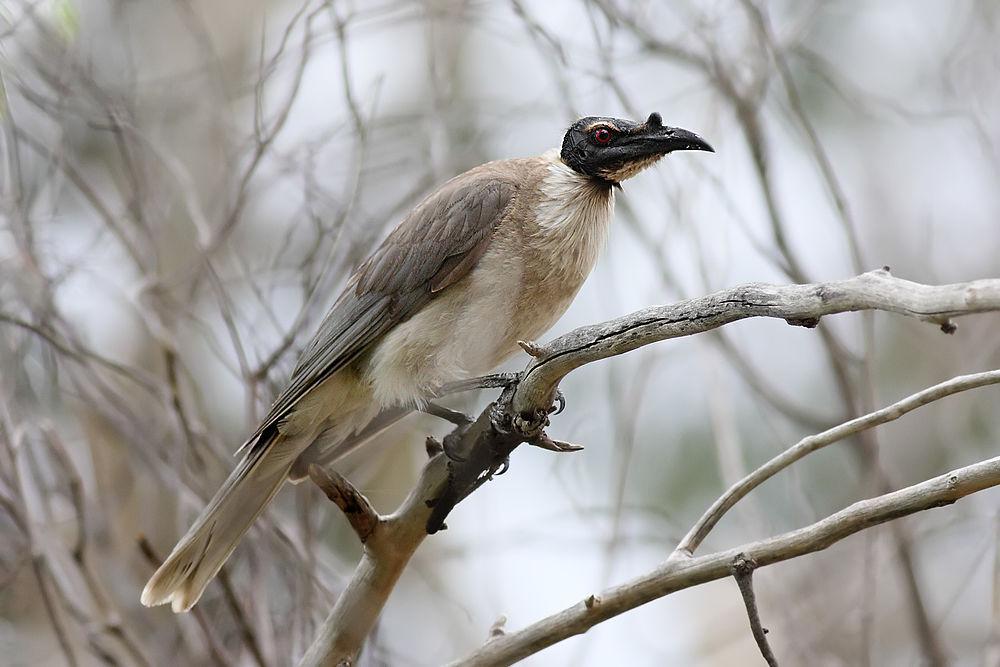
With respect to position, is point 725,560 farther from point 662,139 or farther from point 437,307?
point 662,139

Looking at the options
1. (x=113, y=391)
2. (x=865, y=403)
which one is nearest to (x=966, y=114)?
(x=865, y=403)

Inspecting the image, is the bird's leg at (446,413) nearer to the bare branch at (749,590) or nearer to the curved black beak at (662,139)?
the curved black beak at (662,139)

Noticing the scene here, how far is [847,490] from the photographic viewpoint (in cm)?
625

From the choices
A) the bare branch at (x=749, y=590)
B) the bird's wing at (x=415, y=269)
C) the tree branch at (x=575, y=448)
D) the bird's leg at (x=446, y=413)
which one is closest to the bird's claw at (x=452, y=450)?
the tree branch at (x=575, y=448)

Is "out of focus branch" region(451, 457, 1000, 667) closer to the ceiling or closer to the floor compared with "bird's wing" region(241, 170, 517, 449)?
closer to the floor

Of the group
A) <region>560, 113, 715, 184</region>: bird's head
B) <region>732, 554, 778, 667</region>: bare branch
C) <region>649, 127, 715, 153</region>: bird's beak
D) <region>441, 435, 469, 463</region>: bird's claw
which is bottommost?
<region>732, 554, 778, 667</region>: bare branch

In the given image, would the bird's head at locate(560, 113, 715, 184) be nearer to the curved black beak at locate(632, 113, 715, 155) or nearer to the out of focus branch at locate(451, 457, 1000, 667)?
the curved black beak at locate(632, 113, 715, 155)

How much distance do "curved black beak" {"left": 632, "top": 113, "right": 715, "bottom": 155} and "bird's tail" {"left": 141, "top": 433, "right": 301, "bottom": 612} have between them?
1510 mm

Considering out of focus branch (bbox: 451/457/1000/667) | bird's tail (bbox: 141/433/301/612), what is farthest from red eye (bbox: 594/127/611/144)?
out of focus branch (bbox: 451/457/1000/667)

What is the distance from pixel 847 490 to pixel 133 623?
4091mm

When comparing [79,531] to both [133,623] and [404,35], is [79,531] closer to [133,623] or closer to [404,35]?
[133,623]

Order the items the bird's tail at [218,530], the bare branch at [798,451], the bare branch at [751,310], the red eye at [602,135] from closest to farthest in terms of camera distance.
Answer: the bare branch at [751,310] < the bare branch at [798,451] < the bird's tail at [218,530] < the red eye at [602,135]

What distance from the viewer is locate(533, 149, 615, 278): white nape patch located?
332cm

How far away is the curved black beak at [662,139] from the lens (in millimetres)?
3225
